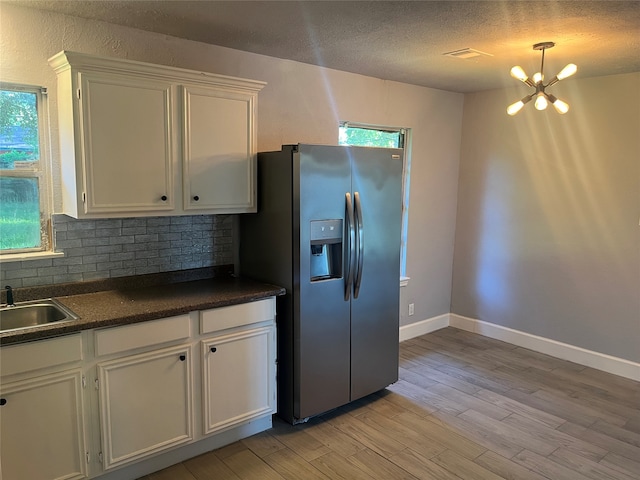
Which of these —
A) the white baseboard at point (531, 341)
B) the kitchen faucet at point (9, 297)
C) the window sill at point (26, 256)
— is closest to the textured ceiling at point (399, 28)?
the window sill at point (26, 256)

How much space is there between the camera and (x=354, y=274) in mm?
3104

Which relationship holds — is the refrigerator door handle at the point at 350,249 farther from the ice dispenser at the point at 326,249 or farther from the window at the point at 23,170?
the window at the point at 23,170

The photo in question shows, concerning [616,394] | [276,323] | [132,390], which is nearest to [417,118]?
[276,323]

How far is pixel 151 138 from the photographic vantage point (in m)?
2.55

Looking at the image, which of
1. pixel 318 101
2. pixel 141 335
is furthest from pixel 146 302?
pixel 318 101

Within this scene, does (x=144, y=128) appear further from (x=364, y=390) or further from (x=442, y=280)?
(x=442, y=280)

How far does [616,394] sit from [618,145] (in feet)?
6.11

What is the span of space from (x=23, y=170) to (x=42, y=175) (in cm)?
9

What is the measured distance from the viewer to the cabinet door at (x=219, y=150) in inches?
106

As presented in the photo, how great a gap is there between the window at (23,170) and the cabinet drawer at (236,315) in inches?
37.3

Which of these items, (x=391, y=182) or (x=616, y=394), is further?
(x=616, y=394)

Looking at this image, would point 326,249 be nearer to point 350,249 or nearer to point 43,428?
point 350,249

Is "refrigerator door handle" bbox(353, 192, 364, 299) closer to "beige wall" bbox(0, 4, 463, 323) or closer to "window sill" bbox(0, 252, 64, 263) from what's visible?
"beige wall" bbox(0, 4, 463, 323)

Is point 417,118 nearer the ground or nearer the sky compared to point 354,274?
nearer the sky
